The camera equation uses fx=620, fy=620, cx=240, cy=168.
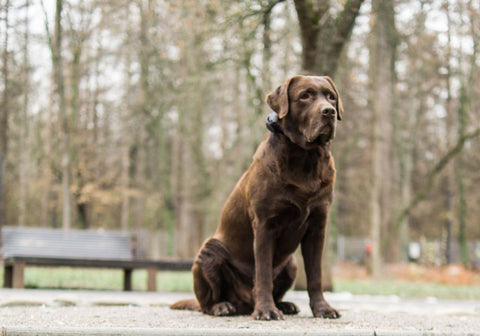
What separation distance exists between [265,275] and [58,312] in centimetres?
203

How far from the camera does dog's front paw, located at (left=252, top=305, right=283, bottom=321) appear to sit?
471 cm

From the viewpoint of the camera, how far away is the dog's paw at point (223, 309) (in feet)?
17.1

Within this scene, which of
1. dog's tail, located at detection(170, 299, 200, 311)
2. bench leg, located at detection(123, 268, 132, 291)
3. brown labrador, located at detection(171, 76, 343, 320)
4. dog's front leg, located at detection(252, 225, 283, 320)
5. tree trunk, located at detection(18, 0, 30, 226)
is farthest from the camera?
tree trunk, located at detection(18, 0, 30, 226)

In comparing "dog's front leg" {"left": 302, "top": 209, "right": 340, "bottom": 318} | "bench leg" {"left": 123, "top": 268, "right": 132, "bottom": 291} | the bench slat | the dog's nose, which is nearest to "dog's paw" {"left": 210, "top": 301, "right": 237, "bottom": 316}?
"dog's front leg" {"left": 302, "top": 209, "right": 340, "bottom": 318}

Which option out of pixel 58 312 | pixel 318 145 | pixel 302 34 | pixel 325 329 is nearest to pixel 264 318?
pixel 325 329

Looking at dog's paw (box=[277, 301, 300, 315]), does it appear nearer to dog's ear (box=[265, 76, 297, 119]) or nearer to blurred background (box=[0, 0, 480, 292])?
dog's ear (box=[265, 76, 297, 119])

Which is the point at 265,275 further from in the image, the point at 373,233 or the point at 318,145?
the point at 373,233

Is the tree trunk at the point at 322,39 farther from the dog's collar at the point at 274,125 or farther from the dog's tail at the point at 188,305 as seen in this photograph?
the dog's collar at the point at 274,125

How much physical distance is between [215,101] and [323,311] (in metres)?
23.7

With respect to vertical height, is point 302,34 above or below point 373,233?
above

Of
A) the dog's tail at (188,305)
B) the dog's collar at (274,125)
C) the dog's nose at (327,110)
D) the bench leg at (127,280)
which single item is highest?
the dog's nose at (327,110)

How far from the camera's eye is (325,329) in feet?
13.1

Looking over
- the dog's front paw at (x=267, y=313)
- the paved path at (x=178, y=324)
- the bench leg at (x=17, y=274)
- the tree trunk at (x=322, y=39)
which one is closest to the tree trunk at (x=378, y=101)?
the tree trunk at (x=322, y=39)

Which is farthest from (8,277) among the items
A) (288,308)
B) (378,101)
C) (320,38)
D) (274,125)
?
(378,101)
